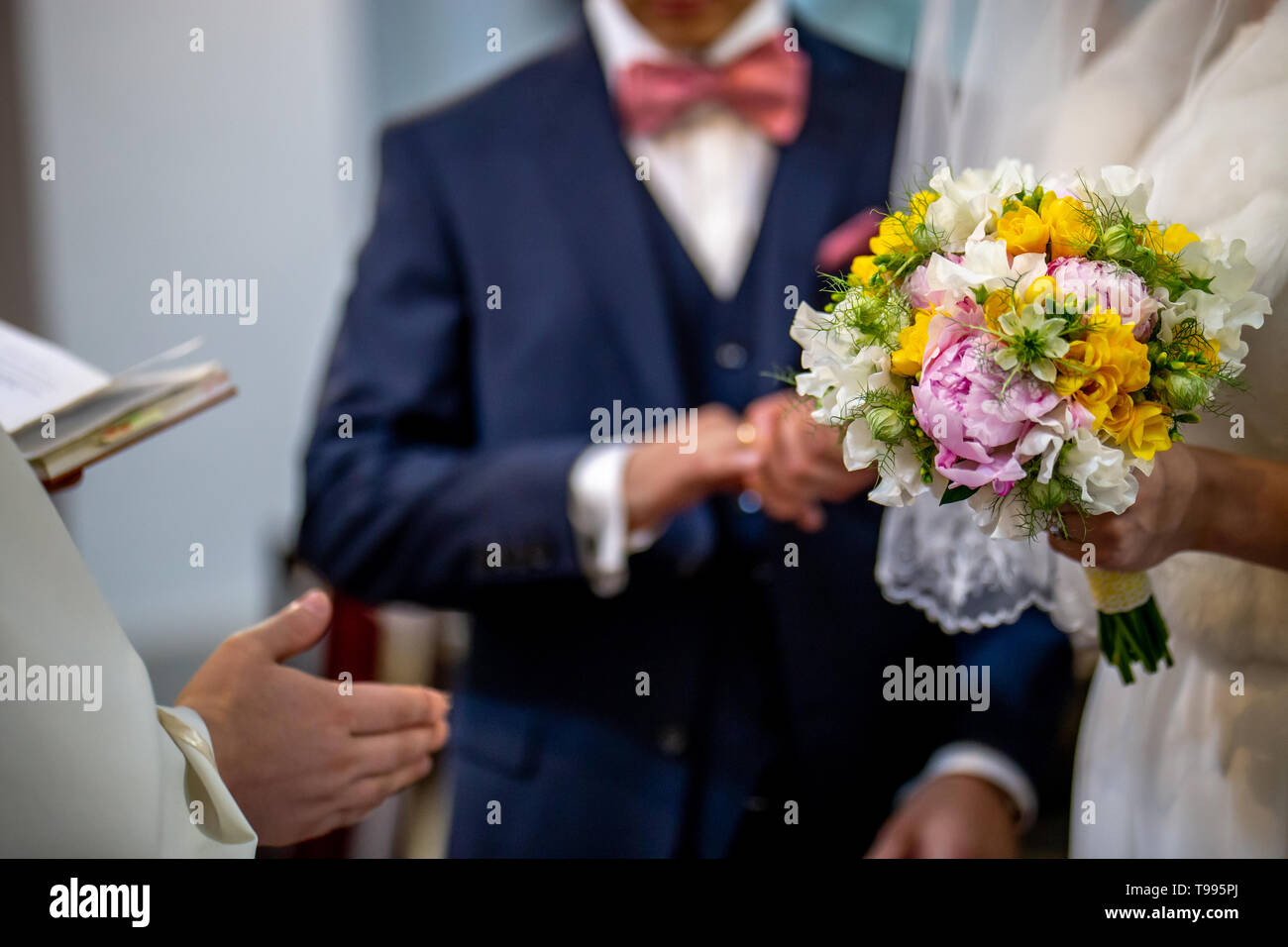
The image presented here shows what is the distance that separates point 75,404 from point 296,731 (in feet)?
1.28

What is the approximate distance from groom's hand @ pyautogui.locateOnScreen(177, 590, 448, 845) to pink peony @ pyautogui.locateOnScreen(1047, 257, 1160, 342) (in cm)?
65

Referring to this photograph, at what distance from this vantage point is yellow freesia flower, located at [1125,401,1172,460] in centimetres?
71

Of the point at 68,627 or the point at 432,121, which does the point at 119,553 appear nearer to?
the point at 432,121

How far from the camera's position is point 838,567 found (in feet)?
4.00

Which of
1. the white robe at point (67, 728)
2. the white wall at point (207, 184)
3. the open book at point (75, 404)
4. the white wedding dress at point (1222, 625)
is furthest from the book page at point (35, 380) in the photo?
the white wedding dress at point (1222, 625)

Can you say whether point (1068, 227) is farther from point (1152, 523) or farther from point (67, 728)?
point (67, 728)

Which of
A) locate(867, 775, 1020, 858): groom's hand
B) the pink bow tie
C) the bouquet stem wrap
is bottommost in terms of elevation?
locate(867, 775, 1020, 858): groom's hand

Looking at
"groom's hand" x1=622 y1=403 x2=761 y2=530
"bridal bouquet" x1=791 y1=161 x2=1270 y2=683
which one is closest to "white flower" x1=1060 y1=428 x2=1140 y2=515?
"bridal bouquet" x1=791 y1=161 x2=1270 y2=683

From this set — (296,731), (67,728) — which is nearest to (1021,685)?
(296,731)

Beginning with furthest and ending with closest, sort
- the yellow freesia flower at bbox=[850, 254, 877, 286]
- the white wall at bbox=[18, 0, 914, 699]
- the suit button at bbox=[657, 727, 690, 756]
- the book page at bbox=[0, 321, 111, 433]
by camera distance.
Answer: the white wall at bbox=[18, 0, 914, 699] < the suit button at bbox=[657, 727, 690, 756] < the book page at bbox=[0, 321, 111, 433] < the yellow freesia flower at bbox=[850, 254, 877, 286]

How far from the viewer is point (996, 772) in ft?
3.99

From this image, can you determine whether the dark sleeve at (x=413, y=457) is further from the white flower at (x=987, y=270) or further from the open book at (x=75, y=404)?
the white flower at (x=987, y=270)

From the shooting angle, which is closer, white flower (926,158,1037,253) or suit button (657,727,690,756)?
white flower (926,158,1037,253)

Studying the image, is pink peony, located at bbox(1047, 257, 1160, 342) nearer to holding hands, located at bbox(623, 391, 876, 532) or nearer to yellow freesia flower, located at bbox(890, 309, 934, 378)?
yellow freesia flower, located at bbox(890, 309, 934, 378)
